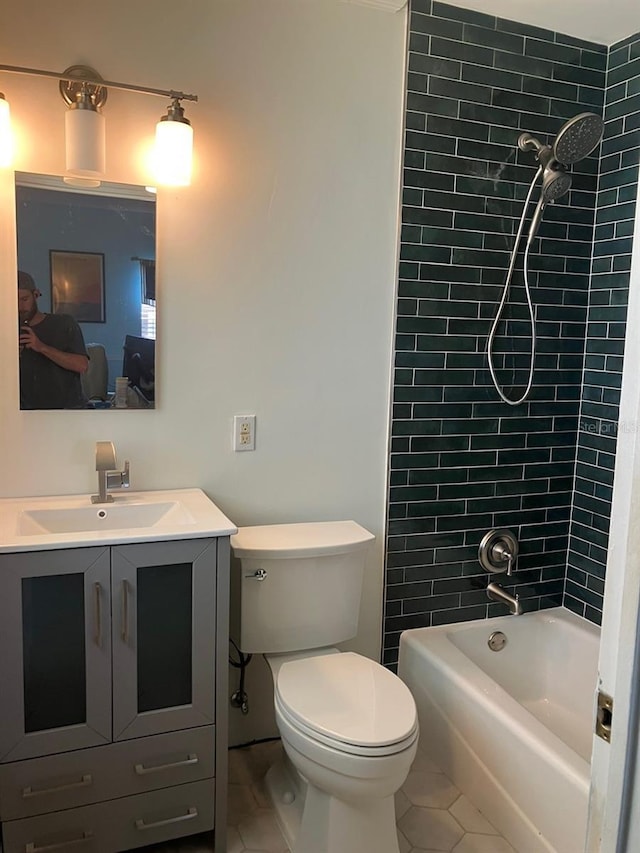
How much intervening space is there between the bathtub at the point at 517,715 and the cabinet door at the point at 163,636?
0.87 metres

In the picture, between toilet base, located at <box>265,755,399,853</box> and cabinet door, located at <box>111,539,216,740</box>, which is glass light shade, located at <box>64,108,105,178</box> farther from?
toilet base, located at <box>265,755,399,853</box>

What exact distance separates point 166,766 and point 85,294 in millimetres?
1364

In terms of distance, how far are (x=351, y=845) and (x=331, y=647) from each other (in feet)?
1.93

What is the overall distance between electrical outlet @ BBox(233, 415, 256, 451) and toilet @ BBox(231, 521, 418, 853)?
285 mm

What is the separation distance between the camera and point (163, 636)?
185cm

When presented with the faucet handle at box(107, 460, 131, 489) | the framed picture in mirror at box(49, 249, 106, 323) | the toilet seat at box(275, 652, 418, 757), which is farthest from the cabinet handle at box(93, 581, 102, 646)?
the framed picture in mirror at box(49, 249, 106, 323)

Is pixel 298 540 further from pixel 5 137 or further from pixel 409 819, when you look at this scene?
pixel 5 137

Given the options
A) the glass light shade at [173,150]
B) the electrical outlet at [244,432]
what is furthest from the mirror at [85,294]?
the electrical outlet at [244,432]

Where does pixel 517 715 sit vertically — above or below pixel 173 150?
below

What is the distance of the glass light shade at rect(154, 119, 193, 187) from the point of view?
78.5 inches

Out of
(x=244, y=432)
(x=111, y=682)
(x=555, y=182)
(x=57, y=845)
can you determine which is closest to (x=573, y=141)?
(x=555, y=182)

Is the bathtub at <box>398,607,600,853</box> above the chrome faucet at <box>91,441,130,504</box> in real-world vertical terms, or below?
below

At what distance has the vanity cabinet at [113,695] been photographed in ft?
5.63

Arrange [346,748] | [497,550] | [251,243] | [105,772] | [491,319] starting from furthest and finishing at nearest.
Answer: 1. [497,550]
2. [491,319]
3. [251,243]
4. [105,772]
5. [346,748]
